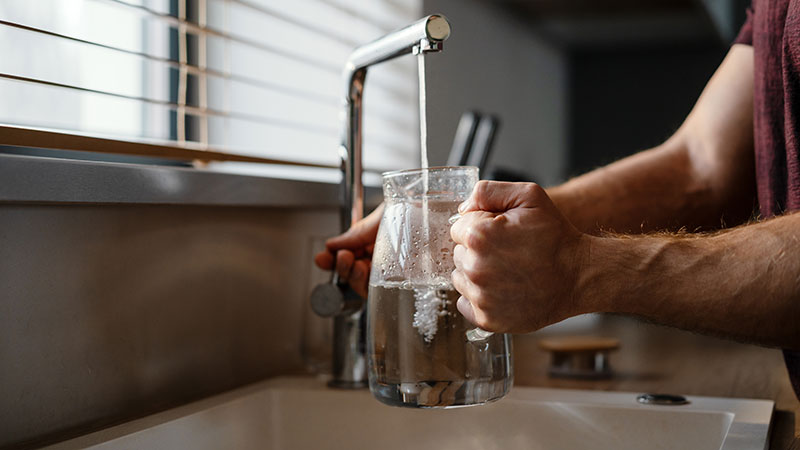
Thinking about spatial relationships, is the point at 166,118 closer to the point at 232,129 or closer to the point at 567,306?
the point at 232,129

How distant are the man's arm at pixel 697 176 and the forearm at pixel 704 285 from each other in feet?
1.33

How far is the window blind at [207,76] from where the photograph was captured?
832mm

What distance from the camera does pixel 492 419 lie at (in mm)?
823

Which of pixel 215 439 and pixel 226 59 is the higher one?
pixel 226 59

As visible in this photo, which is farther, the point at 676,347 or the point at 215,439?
the point at 676,347

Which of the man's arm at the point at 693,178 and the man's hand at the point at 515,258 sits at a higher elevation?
the man's arm at the point at 693,178

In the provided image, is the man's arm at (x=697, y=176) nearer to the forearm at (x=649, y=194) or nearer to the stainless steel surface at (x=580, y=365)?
the forearm at (x=649, y=194)

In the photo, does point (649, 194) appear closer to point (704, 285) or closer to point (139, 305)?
point (704, 285)

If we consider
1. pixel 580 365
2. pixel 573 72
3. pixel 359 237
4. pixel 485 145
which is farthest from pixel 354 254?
pixel 573 72

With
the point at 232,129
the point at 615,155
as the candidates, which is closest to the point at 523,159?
the point at 615,155

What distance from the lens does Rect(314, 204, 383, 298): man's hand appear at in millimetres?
832

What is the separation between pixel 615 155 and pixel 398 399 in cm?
274

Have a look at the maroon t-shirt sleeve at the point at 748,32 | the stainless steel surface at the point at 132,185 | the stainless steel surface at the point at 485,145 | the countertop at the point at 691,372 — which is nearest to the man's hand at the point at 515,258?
the countertop at the point at 691,372

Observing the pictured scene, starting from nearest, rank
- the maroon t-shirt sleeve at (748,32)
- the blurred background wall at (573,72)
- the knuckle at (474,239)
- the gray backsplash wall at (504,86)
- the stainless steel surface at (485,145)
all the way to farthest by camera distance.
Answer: the knuckle at (474,239), the maroon t-shirt sleeve at (748,32), the stainless steel surface at (485,145), the gray backsplash wall at (504,86), the blurred background wall at (573,72)
